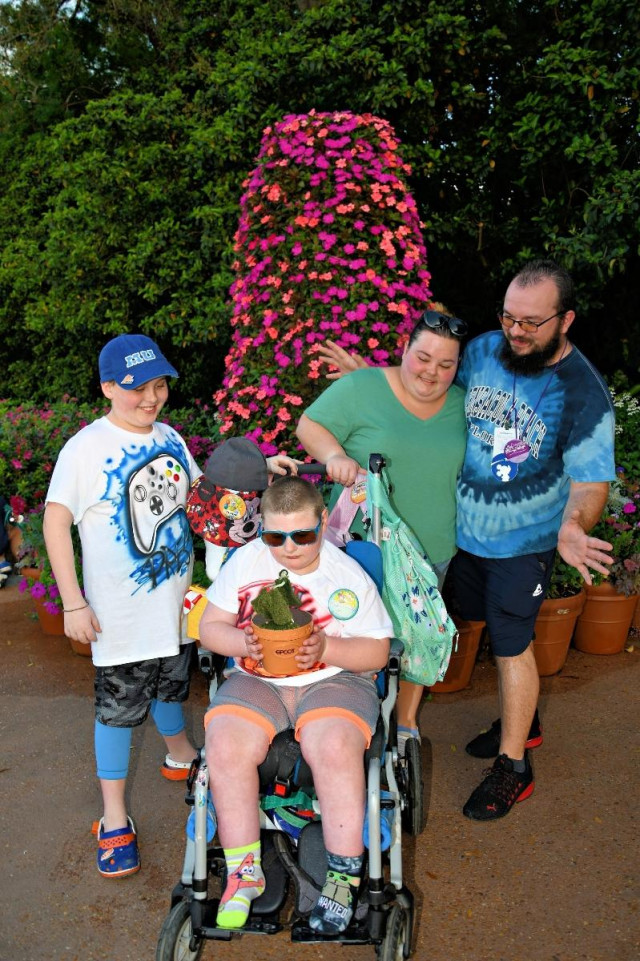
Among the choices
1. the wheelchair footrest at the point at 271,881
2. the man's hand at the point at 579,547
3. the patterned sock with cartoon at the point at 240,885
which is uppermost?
the man's hand at the point at 579,547

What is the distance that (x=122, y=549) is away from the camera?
299cm

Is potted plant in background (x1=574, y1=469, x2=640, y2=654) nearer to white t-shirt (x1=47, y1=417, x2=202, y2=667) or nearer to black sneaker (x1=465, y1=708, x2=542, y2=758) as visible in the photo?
black sneaker (x1=465, y1=708, x2=542, y2=758)

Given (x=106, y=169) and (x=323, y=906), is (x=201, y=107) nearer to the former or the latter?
(x=106, y=169)

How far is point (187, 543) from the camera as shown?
323cm

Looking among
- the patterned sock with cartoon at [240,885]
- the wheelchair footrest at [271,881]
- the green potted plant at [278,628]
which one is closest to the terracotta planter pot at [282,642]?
the green potted plant at [278,628]

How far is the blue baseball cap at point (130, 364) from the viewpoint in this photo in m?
2.95

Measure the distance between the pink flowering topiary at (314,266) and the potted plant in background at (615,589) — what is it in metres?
1.68

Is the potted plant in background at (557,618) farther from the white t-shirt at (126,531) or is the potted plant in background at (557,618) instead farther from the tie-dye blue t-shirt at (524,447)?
the white t-shirt at (126,531)

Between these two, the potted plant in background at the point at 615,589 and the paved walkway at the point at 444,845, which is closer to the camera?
the paved walkway at the point at 444,845

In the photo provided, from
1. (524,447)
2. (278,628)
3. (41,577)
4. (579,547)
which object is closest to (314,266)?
(524,447)

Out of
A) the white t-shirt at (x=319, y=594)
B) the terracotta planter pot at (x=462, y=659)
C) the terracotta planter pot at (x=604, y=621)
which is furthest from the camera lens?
the terracotta planter pot at (x=604, y=621)

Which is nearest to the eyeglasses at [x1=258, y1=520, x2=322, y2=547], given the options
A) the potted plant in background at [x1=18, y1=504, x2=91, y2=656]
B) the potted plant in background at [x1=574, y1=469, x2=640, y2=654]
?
the potted plant in background at [x1=18, y1=504, x2=91, y2=656]

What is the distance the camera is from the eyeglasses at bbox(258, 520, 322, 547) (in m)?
2.58

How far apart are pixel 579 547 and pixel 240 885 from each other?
1541mm
